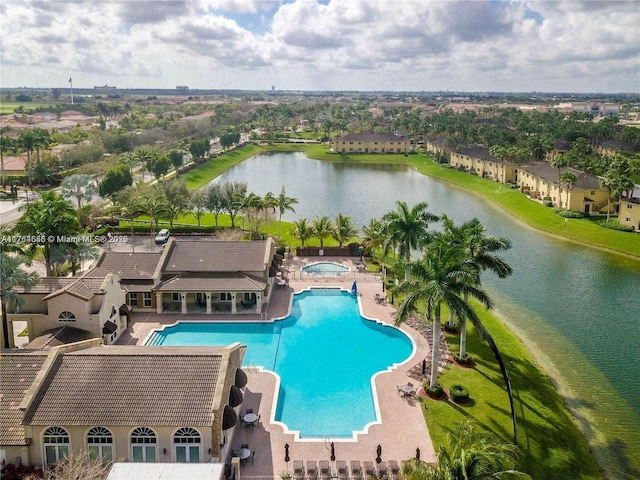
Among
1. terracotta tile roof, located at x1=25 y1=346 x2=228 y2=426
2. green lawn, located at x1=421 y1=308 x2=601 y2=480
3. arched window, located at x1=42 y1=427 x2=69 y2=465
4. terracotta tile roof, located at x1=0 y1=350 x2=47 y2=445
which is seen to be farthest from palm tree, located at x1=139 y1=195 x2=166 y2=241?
arched window, located at x1=42 y1=427 x2=69 y2=465

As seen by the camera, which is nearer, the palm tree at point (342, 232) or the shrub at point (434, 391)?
the shrub at point (434, 391)

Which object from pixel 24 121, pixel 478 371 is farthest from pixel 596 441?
pixel 24 121

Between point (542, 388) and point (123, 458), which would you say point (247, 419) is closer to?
point (123, 458)

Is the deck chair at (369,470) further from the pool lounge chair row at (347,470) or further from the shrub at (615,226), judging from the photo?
the shrub at (615,226)

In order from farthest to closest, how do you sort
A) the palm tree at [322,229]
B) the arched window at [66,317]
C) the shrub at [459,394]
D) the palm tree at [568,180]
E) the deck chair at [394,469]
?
the palm tree at [568,180], the palm tree at [322,229], the arched window at [66,317], the shrub at [459,394], the deck chair at [394,469]

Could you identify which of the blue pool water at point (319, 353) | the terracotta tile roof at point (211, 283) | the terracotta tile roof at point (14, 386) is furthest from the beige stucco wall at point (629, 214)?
the terracotta tile roof at point (14, 386)

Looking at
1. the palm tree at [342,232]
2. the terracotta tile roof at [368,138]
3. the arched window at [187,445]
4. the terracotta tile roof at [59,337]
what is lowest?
the arched window at [187,445]

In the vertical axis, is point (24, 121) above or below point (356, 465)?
above

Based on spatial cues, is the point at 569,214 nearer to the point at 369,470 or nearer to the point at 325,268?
the point at 325,268
